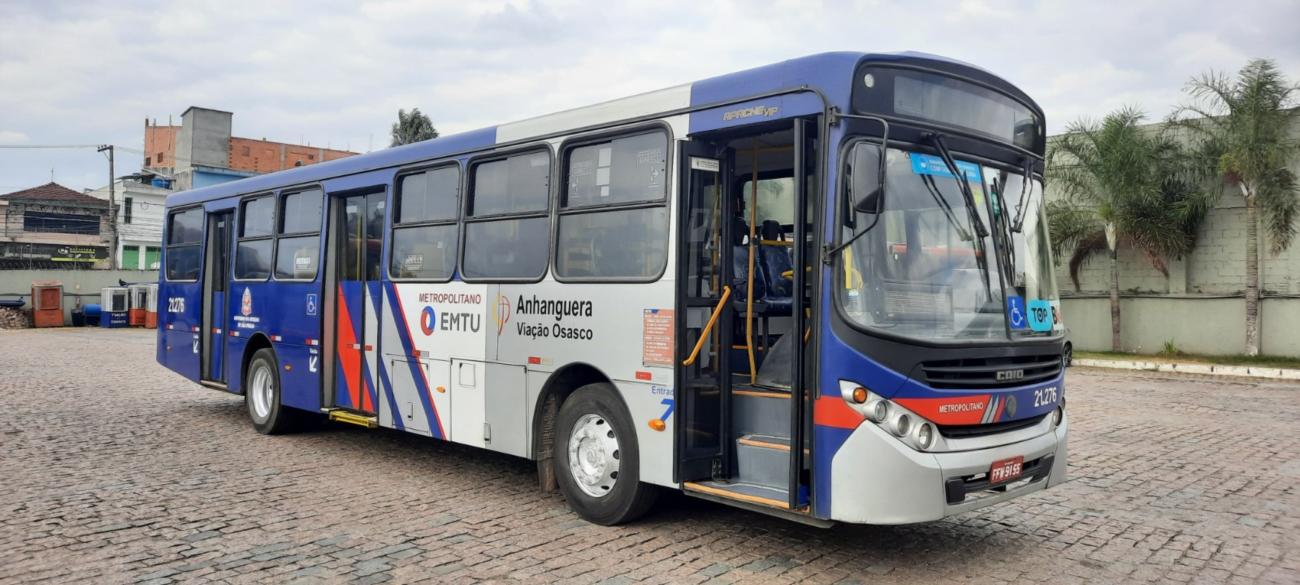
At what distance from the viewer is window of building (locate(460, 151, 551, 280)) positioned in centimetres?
743

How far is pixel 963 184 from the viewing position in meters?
5.81

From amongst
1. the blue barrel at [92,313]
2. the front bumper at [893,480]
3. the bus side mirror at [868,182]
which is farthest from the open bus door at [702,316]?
the blue barrel at [92,313]

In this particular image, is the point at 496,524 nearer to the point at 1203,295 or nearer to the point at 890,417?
the point at 890,417

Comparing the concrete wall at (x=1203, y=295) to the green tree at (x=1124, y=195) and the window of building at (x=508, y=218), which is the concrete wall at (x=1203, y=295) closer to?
the green tree at (x=1124, y=195)

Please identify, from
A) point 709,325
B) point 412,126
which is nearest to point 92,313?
point 412,126

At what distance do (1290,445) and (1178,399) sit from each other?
5.01 meters

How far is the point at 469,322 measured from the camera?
8055 millimetres

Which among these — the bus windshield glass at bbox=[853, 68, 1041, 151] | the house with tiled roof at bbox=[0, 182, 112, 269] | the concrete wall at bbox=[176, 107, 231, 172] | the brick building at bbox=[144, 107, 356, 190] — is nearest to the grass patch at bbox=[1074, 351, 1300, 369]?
the bus windshield glass at bbox=[853, 68, 1041, 151]

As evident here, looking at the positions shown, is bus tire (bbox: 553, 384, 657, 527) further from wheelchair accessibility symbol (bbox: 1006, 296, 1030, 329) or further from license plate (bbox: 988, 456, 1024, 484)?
wheelchair accessibility symbol (bbox: 1006, 296, 1030, 329)

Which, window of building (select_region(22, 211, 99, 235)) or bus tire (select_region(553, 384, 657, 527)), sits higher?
window of building (select_region(22, 211, 99, 235))

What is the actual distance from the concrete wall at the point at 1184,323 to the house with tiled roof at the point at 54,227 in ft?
170

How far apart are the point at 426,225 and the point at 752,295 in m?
3.52

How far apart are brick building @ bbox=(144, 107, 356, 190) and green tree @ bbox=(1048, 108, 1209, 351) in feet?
144

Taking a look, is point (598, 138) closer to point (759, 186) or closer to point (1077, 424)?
point (759, 186)
